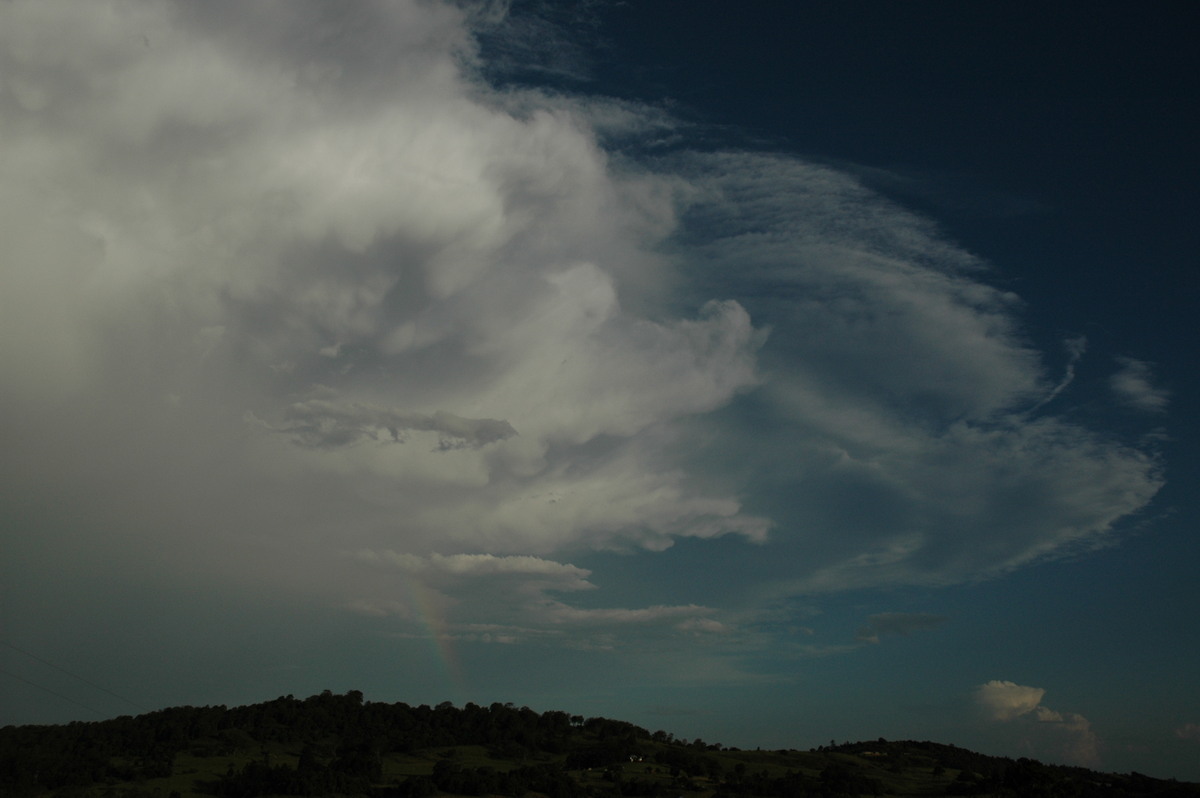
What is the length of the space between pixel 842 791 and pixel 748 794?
2064 cm

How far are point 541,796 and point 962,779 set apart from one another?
10386cm

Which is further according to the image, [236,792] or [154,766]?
[154,766]

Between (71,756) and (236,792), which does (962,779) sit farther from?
(71,756)

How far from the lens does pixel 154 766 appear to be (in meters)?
183

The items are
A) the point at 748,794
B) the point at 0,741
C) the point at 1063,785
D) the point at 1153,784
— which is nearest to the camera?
the point at 0,741

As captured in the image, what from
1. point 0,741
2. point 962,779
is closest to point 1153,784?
point 962,779

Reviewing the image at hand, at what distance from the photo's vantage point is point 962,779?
189500 millimetres

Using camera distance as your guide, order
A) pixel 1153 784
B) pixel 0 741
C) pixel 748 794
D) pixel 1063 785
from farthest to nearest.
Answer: pixel 1153 784, pixel 748 794, pixel 1063 785, pixel 0 741

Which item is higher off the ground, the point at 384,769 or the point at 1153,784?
the point at 1153,784

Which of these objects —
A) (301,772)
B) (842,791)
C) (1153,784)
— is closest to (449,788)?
(301,772)

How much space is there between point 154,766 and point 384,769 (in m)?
52.8

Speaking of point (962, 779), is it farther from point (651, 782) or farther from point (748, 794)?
point (651, 782)

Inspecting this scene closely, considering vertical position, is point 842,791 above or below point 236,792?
above

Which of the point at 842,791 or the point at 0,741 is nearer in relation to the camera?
the point at 0,741
